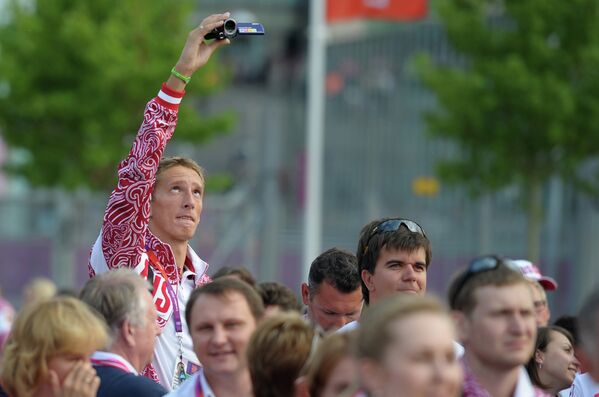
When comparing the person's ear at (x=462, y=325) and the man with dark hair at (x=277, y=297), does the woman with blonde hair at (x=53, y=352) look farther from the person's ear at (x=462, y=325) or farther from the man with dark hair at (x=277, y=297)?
the man with dark hair at (x=277, y=297)

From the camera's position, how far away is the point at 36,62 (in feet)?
89.3

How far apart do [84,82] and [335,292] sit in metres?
20.0

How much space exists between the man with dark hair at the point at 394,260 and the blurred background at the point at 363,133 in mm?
15735

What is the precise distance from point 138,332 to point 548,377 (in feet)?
9.76

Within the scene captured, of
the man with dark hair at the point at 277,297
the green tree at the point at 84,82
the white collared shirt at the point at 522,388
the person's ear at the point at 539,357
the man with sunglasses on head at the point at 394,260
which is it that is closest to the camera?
the white collared shirt at the point at 522,388

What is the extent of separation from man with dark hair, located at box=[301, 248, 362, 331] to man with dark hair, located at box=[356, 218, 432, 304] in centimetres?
57

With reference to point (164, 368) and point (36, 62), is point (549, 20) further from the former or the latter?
point (164, 368)

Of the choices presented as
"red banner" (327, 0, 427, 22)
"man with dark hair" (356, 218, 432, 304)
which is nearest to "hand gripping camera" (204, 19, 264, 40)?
"man with dark hair" (356, 218, 432, 304)

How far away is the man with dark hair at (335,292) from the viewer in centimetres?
779

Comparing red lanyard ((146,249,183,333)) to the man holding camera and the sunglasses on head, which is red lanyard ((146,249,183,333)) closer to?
the man holding camera

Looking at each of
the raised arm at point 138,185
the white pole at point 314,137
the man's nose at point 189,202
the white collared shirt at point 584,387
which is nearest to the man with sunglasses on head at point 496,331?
the white collared shirt at point 584,387

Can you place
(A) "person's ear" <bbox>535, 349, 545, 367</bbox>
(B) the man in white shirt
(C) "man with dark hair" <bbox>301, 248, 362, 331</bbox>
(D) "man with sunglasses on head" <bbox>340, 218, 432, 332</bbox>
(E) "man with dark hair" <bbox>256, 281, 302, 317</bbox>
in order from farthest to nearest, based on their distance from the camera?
(E) "man with dark hair" <bbox>256, 281, 302, 317</bbox> → (A) "person's ear" <bbox>535, 349, 545, 367</bbox> → (C) "man with dark hair" <bbox>301, 248, 362, 331</bbox> → (D) "man with sunglasses on head" <bbox>340, 218, 432, 332</bbox> → (B) the man in white shirt

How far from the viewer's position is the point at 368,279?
23.4ft

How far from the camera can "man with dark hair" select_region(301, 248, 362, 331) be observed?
7.79 m
